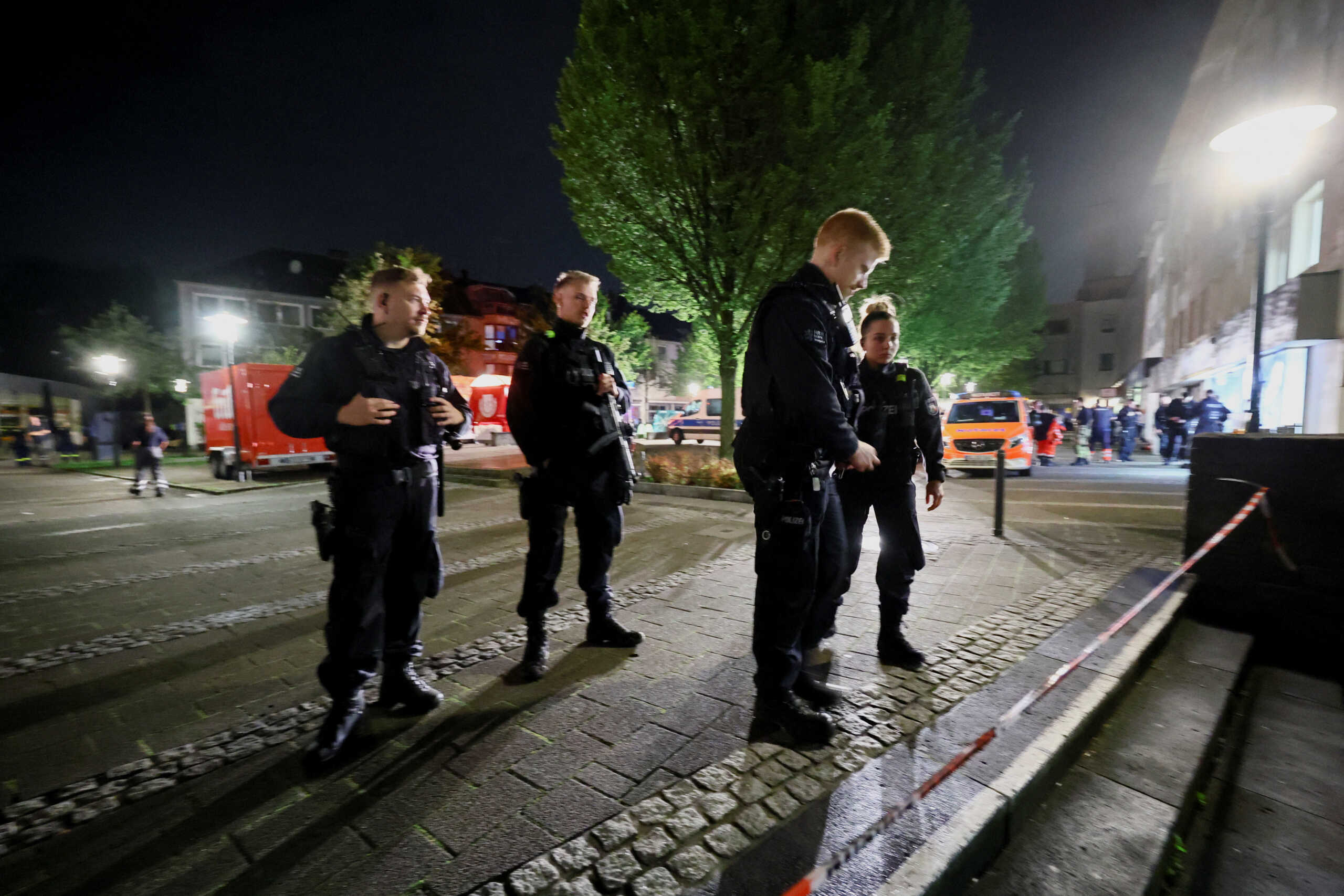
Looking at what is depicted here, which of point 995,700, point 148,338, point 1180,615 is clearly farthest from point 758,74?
point 148,338

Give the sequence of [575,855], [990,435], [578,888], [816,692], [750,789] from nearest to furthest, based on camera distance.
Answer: [578,888] < [575,855] < [750,789] < [816,692] < [990,435]

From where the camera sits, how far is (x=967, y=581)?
4.92 metres

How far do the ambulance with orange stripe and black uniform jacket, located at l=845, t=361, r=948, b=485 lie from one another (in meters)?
10.7

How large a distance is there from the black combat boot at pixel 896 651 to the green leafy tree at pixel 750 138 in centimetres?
791

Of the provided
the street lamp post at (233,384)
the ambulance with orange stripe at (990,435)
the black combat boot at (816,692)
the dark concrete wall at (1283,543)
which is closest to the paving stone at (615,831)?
the black combat boot at (816,692)

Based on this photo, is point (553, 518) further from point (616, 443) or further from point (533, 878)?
point (533, 878)

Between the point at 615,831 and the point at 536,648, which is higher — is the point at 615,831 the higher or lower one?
the lower one

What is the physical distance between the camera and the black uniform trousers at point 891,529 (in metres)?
3.38

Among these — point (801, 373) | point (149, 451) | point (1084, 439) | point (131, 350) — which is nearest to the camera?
point (801, 373)

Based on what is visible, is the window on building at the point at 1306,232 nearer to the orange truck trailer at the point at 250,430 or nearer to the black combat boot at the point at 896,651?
the black combat boot at the point at 896,651

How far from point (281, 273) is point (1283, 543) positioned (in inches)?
1897

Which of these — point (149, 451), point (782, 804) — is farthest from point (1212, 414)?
point (149, 451)

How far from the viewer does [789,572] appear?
2.48 meters

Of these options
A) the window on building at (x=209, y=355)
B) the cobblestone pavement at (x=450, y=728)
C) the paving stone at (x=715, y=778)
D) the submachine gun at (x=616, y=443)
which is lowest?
the cobblestone pavement at (x=450, y=728)
